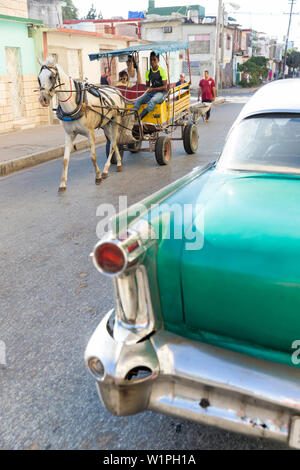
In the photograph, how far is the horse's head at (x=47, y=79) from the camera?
24.5 ft

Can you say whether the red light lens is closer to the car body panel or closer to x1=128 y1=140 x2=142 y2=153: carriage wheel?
the car body panel

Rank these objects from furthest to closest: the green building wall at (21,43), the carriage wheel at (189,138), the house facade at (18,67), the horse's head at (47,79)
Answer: the house facade at (18,67), the green building wall at (21,43), the carriage wheel at (189,138), the horse's head at (47,79)

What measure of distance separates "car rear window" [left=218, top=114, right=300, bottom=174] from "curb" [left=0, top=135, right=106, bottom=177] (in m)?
7.66

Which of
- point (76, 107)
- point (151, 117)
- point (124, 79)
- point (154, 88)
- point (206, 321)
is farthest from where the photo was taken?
point (124, 79)

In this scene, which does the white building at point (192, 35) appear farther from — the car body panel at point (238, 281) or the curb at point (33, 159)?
the car body panel at point (238, 281)

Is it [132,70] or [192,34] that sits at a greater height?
[192,34]

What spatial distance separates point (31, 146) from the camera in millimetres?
12773

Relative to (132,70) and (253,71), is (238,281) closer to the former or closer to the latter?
(132,70)

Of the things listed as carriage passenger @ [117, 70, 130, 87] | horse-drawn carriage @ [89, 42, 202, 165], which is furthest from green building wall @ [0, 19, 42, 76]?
carriage passenger @ [117, 70, 130, 87]

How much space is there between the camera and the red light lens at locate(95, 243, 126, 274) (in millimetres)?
2104

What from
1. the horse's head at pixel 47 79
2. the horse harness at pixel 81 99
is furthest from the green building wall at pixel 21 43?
the horse's head at pixel 47 79

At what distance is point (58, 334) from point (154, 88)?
7.03m

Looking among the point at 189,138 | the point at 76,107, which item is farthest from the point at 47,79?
the point at 189,138

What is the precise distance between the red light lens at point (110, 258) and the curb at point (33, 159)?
28.4 feet
